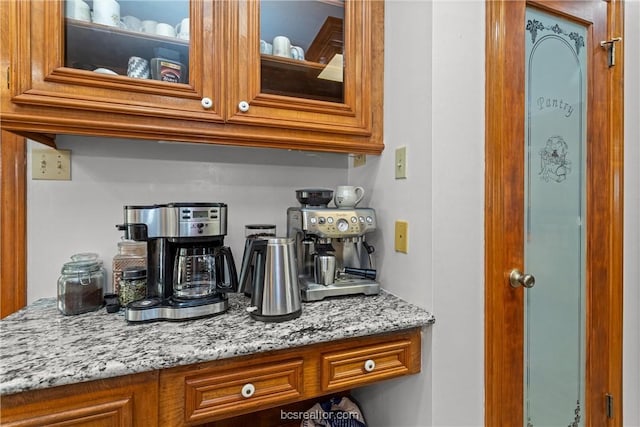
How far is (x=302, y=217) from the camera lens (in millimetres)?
1068

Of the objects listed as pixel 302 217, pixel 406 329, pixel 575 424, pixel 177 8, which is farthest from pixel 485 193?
pixel 177 8

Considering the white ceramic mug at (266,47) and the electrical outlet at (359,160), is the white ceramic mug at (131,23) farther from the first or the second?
the electrical outlet at (359,160)

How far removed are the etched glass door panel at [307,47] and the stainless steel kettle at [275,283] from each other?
1.85 feet

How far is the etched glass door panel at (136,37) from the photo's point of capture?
2.96ft

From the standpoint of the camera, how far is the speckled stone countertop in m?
0.62

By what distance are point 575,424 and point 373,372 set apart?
101 cm

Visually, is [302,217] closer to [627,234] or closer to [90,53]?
[90,53]

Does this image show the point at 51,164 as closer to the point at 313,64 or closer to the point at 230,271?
the point at 230,271

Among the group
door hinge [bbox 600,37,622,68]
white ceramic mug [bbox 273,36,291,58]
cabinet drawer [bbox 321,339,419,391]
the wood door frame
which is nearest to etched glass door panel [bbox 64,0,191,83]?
white ceramic mug [bbox 273,36,291,58]

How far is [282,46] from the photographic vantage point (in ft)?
3.63

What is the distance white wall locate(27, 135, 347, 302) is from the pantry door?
745 mm

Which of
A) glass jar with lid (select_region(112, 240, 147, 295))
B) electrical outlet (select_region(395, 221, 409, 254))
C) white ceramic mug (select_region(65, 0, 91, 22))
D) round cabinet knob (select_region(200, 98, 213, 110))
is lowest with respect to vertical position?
glass jar with lid (select_region(112, 240, 147, 295))

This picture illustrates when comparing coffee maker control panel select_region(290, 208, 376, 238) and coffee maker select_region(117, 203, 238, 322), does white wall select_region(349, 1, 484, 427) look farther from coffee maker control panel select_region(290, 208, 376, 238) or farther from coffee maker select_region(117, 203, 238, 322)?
coffee maker select_region(117, 203, 238, 322)

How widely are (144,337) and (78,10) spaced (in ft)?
3.12
